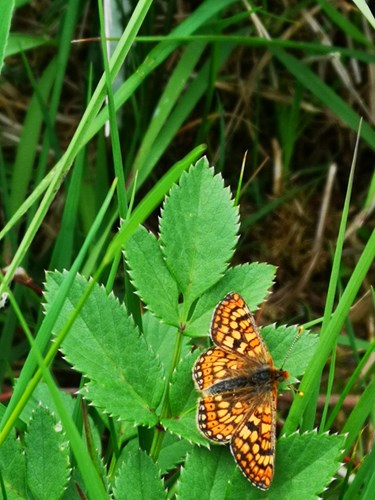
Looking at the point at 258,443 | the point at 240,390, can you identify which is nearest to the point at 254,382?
the point at 240,390

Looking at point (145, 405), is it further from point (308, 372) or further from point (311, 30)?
point (311, 30)

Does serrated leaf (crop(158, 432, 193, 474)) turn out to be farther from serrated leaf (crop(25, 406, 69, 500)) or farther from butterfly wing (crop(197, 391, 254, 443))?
serrated leaf (crop(25, 406, 69, 500))

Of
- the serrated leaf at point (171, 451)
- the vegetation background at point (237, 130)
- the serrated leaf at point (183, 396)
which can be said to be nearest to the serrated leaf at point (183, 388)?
the serrated leaf at point (183, 396)

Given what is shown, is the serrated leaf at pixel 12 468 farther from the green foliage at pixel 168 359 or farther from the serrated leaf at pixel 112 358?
the serrated leaf at pixel 112 358

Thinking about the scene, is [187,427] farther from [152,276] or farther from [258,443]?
[152,276]

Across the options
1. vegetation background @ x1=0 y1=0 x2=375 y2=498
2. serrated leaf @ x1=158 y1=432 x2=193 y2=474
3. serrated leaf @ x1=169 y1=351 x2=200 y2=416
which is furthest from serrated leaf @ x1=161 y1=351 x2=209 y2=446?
vegetation background @ x1=0 y1=0 x2=375 y2=498

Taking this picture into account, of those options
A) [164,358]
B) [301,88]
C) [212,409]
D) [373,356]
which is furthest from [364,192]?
[212,409]
